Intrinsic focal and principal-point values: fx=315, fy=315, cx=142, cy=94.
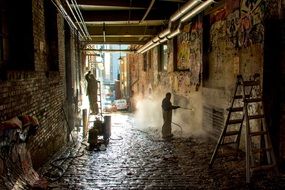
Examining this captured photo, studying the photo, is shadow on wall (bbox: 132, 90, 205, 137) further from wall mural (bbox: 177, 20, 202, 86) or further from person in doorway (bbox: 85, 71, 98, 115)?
person in doorway (bbox: 85, 71, 98, 115)

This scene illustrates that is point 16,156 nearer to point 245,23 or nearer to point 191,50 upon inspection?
point 245,23

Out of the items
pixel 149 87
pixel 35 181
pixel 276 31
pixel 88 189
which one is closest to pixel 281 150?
pixel 276 31

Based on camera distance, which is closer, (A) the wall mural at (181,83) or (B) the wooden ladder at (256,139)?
(B) the wooden ladder at (256,139)

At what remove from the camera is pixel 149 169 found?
6.68 metres

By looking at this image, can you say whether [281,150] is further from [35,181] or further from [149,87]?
[149,87]

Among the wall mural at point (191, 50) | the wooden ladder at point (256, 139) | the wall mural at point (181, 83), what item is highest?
the wall mural at point (191, 50)

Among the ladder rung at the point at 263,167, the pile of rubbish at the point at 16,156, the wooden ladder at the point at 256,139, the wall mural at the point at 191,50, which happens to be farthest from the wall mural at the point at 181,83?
the pile of rubbish at the point at 16,156

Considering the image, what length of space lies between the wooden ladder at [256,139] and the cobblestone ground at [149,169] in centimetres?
24

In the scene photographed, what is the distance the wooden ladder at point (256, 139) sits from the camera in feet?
18.8

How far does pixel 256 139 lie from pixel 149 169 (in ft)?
8.02

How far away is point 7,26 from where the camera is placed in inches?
239

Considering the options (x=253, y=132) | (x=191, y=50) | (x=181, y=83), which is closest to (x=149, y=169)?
(x=253, y=132)

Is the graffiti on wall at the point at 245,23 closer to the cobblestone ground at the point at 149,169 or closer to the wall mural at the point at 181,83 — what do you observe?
the cobblestone ground at the point at 149,169

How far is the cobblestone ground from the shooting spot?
18.7ft
